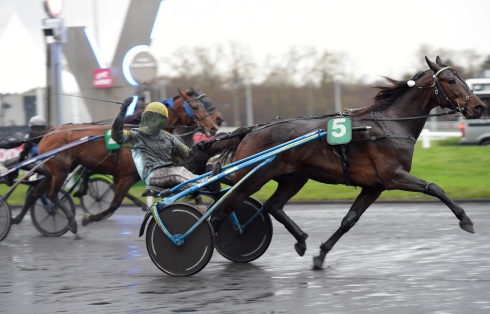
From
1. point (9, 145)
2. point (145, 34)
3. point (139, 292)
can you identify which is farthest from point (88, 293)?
point (145, 34)

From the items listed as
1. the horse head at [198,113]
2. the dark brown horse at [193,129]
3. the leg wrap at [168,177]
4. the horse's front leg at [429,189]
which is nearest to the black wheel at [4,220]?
the dark brown horse at [193,129]

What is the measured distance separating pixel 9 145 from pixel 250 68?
45.4 metres

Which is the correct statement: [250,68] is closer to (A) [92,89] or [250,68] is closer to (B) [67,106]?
(B) [67,106]

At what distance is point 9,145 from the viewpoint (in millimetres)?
13594

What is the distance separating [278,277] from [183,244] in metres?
1.05

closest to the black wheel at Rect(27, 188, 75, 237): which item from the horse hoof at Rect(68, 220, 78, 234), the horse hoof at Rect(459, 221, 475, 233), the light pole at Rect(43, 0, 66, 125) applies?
the horse hoof at Rect(68, 220, 78, 234)

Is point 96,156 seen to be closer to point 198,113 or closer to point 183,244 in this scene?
point 198,113

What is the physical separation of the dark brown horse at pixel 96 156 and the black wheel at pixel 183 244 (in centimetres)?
458

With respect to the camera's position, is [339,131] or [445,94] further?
[445,94]

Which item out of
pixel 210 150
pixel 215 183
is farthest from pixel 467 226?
pixel 210 150

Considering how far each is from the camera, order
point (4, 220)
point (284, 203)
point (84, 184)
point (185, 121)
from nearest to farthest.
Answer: point (284, 203), point (4, 220), point (185, 121), point (84, 184)

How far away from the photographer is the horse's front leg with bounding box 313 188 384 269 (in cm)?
927

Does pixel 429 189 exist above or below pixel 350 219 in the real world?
above

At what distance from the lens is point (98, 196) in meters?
15.6
